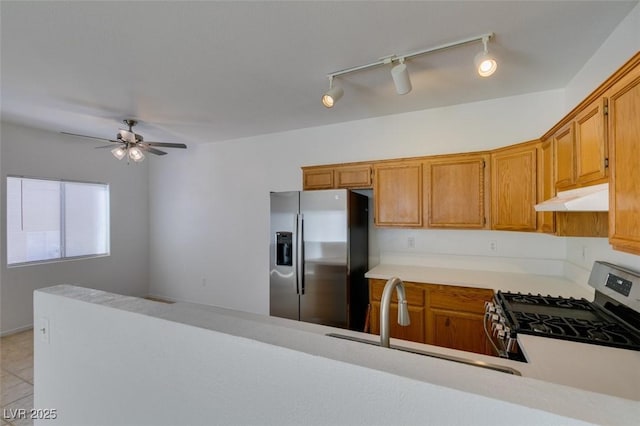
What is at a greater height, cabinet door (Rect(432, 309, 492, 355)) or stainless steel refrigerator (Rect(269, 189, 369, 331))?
stainless steel refrigerator (Rect(269, 189, 369, 331))

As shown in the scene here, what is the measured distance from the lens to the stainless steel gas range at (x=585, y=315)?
141cm

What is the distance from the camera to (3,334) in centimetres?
340

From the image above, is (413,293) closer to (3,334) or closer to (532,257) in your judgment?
(532,257)

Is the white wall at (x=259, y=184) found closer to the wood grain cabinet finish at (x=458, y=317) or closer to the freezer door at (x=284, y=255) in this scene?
the wood grain cabinet finish at (x=458, y=317)

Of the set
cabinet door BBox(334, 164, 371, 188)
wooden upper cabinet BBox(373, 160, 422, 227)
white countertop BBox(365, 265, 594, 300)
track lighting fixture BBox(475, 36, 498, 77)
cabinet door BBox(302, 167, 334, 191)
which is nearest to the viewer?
track lighting fixture BBox(475, 36, 498, 77)

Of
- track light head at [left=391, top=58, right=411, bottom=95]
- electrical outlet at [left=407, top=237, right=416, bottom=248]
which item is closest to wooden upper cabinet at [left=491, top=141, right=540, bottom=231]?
electrical outlet at [left=407, top=237, right=416, bottom=248]

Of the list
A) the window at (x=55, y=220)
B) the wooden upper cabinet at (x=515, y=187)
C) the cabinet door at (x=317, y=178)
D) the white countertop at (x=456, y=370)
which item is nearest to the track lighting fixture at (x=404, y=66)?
the wooden upper cabinet at (x=515, y=187)

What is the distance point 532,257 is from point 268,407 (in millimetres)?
3007

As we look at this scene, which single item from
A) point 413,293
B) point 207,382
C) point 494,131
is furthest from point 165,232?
point 494,131

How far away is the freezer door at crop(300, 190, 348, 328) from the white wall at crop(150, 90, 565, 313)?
0.79m

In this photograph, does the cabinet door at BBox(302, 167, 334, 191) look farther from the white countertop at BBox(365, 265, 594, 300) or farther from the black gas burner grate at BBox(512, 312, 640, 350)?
the black gas burner grate at BBox(512, 312, 640, 350)

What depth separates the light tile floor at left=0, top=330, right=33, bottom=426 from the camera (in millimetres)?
2168

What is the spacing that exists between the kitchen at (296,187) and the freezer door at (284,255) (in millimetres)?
844

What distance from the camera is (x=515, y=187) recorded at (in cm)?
243
